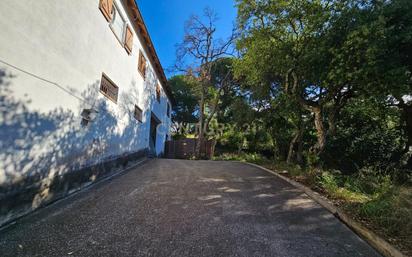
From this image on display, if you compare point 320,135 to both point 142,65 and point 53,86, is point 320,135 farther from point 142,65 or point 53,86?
point 142,65

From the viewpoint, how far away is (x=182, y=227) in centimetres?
298

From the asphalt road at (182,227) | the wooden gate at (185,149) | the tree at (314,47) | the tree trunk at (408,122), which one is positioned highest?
the tree at (314,47)

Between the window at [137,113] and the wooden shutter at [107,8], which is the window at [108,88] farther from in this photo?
the window at [137,113]

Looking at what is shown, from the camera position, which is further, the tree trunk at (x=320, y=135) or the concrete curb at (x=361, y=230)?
the tree trunk at (x=320, y=135)

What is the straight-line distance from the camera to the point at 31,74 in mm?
3176

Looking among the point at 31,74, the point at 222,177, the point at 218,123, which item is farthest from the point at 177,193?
the point at 218,123

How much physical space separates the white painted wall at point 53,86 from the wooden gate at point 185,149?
416 inches

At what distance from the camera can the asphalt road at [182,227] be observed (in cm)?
245

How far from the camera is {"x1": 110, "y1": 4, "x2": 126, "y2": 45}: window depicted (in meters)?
6.26

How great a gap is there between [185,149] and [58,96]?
1356 centimetres

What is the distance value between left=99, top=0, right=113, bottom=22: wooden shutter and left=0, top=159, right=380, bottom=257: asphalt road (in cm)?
483

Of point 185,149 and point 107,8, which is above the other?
point 107,8

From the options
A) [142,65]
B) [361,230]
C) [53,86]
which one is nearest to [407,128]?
[361,230]

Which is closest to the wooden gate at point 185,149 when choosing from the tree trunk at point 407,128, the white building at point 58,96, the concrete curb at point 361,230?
the white building at point 58,96
